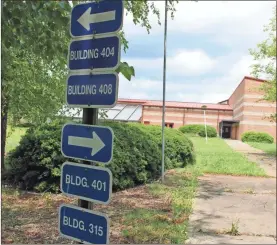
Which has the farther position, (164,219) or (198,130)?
(198,130)

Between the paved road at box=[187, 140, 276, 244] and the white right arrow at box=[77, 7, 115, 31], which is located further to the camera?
the paved road at box=[187, 140, 276, 244]

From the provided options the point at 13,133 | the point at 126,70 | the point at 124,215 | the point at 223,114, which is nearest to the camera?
the point at 126,70

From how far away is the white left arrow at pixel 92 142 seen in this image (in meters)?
2.42

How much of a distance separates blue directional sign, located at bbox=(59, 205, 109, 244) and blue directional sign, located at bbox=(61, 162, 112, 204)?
9cm

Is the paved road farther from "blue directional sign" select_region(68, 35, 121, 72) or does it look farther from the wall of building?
the wall of building

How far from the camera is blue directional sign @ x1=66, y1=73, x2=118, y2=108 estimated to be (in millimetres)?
2365

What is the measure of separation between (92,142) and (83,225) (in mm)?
493

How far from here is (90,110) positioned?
2.55 m

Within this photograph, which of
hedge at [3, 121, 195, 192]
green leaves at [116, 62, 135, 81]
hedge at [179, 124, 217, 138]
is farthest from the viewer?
hedge at [179, 124, 217, 138]

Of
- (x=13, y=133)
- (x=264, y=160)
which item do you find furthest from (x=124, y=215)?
(x=264, y=160)

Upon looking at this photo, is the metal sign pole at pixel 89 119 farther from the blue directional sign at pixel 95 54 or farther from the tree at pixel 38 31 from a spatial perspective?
the tree at pixel 38 31

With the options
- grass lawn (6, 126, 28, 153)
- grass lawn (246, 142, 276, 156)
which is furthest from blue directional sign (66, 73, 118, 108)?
grass lawn (246, 142, 276, 156)

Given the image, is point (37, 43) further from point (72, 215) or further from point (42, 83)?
point (42, 83)

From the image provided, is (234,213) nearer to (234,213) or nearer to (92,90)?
(234,213)
